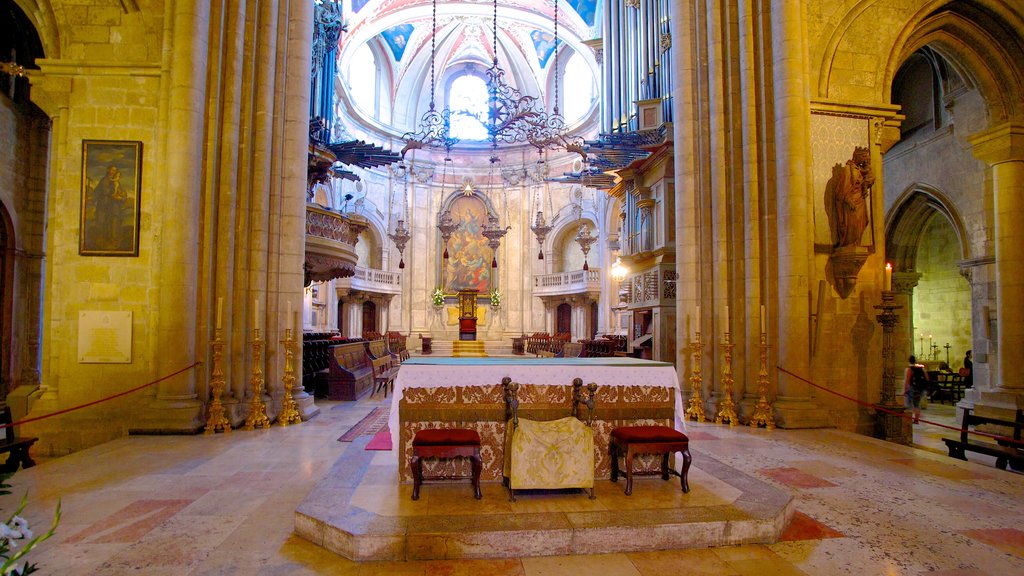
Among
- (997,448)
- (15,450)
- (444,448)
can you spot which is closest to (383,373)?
(15,450)

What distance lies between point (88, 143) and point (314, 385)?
608cm

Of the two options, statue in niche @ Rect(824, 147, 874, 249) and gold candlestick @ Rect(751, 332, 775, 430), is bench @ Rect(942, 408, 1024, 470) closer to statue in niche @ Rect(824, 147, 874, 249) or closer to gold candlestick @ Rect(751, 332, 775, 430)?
gold candlestick @ Rect(751, 332, 775, 430)

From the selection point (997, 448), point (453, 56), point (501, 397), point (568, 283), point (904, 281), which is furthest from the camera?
point (453, 56)

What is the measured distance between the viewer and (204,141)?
771 centimetres

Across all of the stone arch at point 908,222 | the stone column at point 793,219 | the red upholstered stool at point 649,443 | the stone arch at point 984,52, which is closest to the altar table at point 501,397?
the red upholstered stool at point 649,443

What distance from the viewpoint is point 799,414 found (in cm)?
792

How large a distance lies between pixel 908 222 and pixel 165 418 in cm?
1803

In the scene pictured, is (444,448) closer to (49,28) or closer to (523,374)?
(523,374)

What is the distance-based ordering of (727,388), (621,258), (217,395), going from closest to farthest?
(217,395) < (727,388) < (621,258)

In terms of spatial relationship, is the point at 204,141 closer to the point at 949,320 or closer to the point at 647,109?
the point at 647,109

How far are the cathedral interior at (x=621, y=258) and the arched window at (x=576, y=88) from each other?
1373 centimetres

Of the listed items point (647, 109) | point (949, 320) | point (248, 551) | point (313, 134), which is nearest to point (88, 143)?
point (313, 134)

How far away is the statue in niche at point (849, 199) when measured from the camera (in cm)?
820

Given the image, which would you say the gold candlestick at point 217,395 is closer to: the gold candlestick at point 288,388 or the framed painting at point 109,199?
the gold candlestick at point 288,388
